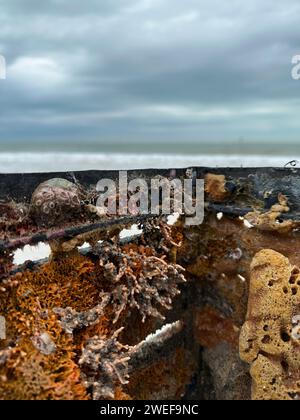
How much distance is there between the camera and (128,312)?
145 inches

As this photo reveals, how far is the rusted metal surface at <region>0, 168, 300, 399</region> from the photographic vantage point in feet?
9.57

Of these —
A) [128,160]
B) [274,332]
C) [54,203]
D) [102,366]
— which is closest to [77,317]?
[102,366]

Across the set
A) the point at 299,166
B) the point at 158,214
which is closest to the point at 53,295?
the point at 158,214

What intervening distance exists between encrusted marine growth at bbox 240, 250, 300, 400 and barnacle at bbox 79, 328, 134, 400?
103cm

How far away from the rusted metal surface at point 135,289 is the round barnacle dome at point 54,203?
0.6 inches

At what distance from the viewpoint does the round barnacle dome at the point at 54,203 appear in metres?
3.34

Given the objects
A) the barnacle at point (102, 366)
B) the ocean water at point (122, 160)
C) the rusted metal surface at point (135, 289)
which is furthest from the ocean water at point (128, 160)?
the barnacle at point (102, 366)

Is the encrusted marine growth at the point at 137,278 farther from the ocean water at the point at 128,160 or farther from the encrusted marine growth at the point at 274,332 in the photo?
the ocean water at the point at 128,160

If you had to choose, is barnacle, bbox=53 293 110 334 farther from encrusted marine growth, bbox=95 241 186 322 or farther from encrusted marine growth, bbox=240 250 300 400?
encrusted marine growth, bbox=240 250 300 400

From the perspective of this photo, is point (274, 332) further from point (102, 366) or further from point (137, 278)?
point (102, 366)

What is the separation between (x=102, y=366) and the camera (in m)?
2.96
